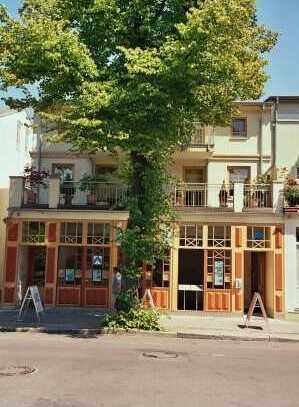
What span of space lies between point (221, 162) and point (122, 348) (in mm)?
14882

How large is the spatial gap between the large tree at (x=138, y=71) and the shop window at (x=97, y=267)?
5835 millimetres

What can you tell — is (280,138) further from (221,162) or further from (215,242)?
(215,242)

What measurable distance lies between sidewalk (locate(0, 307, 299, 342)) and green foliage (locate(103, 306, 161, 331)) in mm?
268

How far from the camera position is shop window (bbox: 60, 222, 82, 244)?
22.8 meters

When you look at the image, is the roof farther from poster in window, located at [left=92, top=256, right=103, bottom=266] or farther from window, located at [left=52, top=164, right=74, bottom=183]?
poster in window, located at [left=92, top=256, right=103, bottom=266]

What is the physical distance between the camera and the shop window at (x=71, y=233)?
22.8m

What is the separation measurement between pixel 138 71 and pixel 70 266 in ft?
34.2

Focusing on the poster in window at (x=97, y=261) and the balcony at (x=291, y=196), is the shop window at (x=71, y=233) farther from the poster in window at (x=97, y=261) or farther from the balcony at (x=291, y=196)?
the balcony at (x=291, y=196)

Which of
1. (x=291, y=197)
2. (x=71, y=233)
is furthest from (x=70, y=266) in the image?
(x=291, y=197)

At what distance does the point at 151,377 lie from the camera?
10.1 meters

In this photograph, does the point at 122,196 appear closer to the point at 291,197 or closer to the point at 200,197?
the point at 200,197

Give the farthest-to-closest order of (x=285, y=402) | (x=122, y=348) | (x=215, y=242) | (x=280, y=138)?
(x=280, y=138) → (x=215, y=242) → (x=122, y=348) → (x=285, y=402)

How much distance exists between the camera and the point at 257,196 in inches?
902

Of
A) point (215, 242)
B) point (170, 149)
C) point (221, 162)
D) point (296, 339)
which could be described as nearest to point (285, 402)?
point (296, 339)
